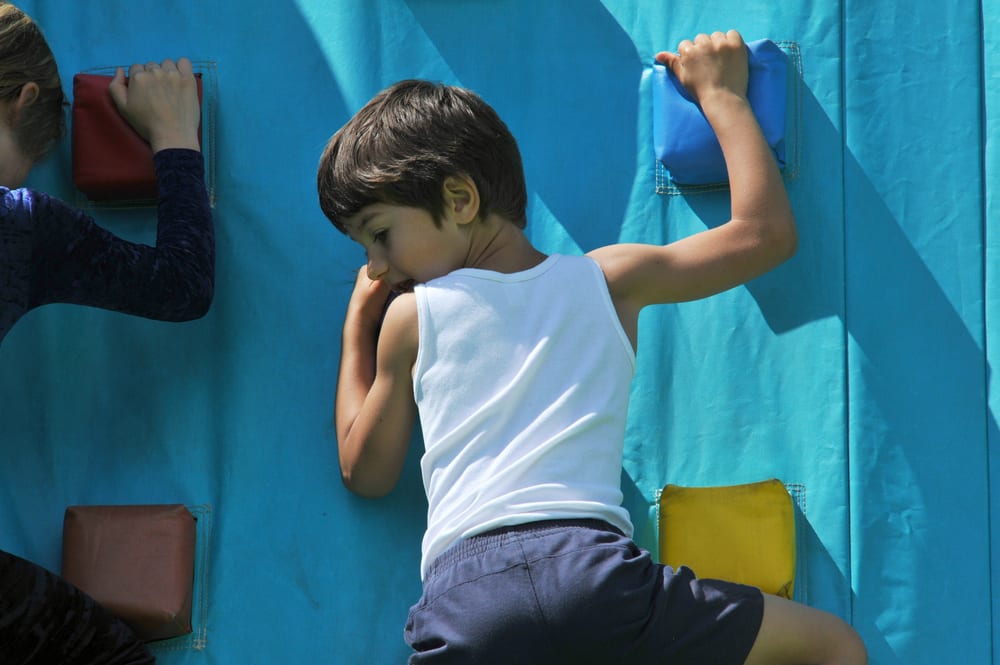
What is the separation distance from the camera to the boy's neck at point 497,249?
1812 mm

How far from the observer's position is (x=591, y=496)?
168 cm

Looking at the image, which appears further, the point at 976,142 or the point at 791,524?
the point at 976,142

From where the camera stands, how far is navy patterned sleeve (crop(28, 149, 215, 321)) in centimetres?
185

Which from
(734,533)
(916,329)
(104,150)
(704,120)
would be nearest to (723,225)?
(704,120)

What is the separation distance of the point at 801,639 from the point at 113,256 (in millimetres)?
1085

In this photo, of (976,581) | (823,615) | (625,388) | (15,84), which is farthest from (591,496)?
(15,84)

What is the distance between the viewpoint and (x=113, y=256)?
1.87 metres

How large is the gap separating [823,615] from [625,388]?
1.30 ft

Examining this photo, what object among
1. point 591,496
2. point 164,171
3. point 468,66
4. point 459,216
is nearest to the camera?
point 591,496

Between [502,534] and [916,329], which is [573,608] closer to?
[502,534]

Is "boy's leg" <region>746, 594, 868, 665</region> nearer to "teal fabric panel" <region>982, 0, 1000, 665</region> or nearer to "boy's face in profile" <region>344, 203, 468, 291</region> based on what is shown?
"teal fabric panel" <region>982, 0, 1000, 665</region>

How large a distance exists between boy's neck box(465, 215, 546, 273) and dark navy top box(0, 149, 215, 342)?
42 cm

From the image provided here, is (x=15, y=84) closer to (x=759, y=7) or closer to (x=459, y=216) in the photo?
(x=459, y=216)

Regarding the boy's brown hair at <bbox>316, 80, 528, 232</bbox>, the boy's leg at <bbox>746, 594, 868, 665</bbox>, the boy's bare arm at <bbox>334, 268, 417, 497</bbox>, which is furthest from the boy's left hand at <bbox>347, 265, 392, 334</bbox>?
the boy's leg at <bbox>746, 594, 868, 665</bbox>
